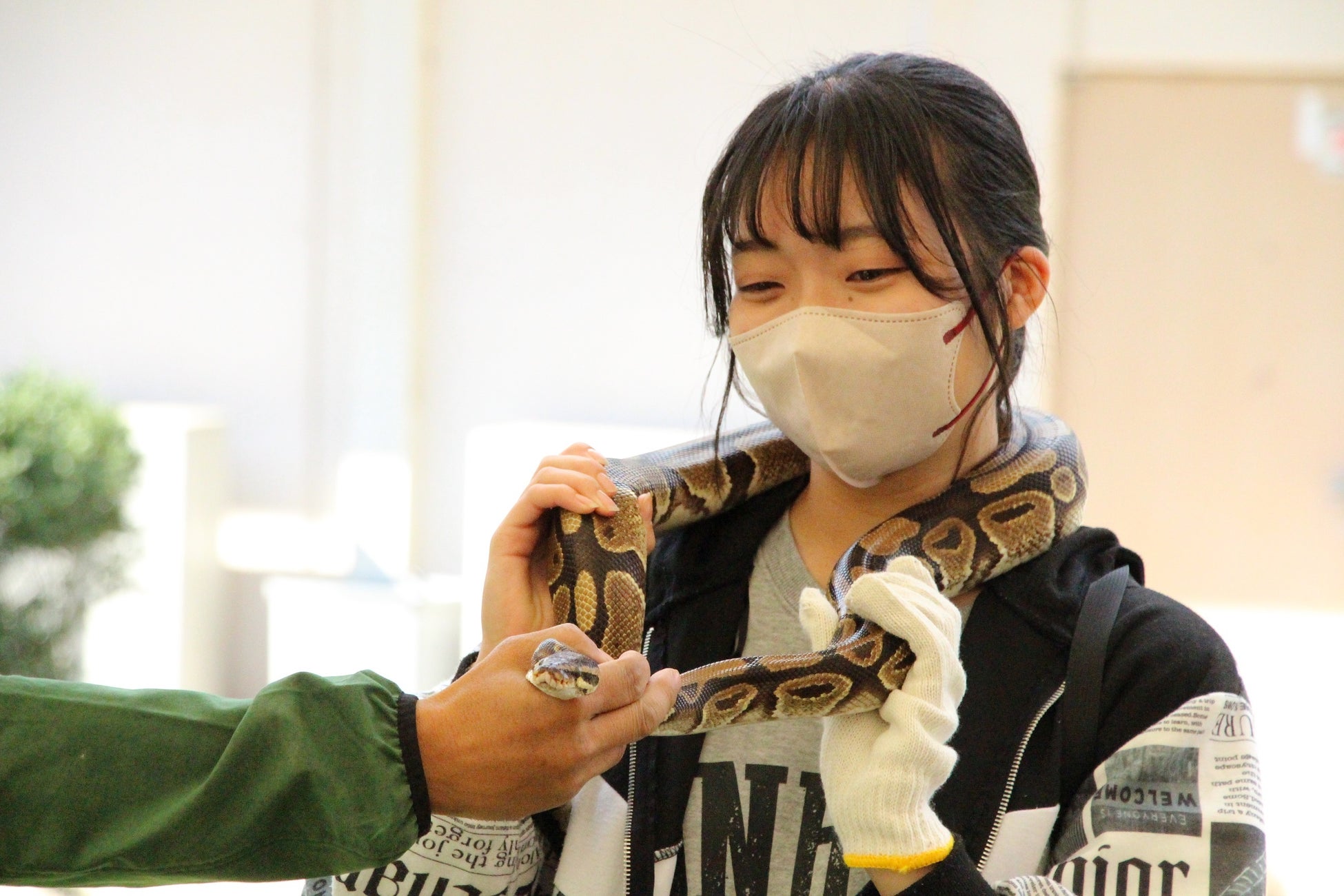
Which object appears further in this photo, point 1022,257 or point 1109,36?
point 1109,36

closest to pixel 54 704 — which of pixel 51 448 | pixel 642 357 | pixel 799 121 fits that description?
pixel 799 121

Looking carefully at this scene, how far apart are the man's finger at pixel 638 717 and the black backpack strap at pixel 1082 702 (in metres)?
0.45

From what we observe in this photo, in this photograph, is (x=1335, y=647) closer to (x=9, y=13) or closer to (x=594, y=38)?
(x=594, y=38)

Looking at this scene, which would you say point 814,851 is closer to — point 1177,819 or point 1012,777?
point 1012,777

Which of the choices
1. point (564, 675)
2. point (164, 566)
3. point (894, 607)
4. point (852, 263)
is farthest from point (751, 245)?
point (164, 566)

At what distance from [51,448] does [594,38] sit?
304 centimetres

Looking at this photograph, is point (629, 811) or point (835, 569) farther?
point (835, 569)

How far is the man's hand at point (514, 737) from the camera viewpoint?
3.98 feet

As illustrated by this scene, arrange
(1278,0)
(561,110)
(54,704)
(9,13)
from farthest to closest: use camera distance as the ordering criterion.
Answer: (9,13) < (561,110) < (1278,0) < (54,704)

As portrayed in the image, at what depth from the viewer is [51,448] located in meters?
4.80

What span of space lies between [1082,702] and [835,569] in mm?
357

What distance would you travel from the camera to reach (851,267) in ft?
4.59

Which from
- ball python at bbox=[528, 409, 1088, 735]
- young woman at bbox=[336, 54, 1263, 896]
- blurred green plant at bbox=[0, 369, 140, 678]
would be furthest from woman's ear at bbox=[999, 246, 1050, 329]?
blurred green plant at bbox=[0, 369, 140, 678]

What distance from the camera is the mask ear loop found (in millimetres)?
1438
